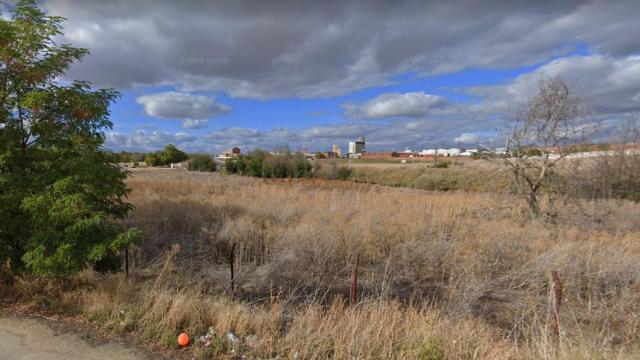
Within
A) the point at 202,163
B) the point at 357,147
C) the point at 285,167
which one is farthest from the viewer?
the point at 357,147

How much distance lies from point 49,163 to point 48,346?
92.3 inches

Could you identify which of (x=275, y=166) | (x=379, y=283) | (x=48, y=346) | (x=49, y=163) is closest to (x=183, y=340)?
(x=48, y=346)

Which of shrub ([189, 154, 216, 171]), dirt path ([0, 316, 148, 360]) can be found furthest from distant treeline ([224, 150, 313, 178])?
dirt path ([0, 316, 148, 360])

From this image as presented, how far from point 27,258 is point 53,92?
2.10 metres

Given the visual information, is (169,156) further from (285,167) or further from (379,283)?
(379,283)

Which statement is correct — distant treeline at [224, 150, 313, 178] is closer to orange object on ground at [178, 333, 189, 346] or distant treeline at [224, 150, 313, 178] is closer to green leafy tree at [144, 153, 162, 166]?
green leafy tree at [144, 153, 162, 166]

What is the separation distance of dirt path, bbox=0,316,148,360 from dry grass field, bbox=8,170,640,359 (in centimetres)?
31

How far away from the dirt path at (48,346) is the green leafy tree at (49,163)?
631mm

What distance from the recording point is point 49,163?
467 cm

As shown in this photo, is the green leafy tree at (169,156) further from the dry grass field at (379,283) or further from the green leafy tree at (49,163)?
the green leafy tree at (49,163)

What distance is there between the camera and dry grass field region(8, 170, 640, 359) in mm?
3641

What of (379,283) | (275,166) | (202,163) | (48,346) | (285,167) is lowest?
(379,283)

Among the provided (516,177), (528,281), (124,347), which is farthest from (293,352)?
(516,177)

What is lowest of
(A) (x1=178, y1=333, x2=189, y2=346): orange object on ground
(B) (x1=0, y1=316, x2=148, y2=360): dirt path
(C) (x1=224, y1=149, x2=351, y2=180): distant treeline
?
(B) (x1=0, y1=316, x2=148, y2=360): dirt path
